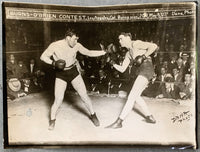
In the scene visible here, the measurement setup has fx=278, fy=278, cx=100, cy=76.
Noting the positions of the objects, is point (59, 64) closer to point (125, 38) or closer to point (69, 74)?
point (69, 74)

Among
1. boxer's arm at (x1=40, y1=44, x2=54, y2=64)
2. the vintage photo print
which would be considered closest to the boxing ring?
the vintage photo print

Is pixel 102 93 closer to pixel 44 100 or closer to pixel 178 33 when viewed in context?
pixel 44 100

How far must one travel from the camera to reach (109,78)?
36.6 inches

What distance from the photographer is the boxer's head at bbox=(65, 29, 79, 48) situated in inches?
36.4

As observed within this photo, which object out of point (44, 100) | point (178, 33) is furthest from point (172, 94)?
point (44, 100)

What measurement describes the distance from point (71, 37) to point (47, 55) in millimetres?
100

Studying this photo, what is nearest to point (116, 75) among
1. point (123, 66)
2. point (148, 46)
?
point (123, 66)

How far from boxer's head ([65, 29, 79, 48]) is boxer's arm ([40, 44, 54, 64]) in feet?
0.20

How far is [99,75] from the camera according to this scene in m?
0.93

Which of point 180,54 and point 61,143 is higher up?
point 180,54

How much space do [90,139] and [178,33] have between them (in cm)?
46

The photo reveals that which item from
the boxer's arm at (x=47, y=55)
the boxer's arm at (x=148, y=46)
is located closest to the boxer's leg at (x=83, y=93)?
the boxer's arm at (x=47, y=55)

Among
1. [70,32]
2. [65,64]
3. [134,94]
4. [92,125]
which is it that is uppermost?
[70,32]

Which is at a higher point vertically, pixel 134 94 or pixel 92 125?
pixel 134 94
